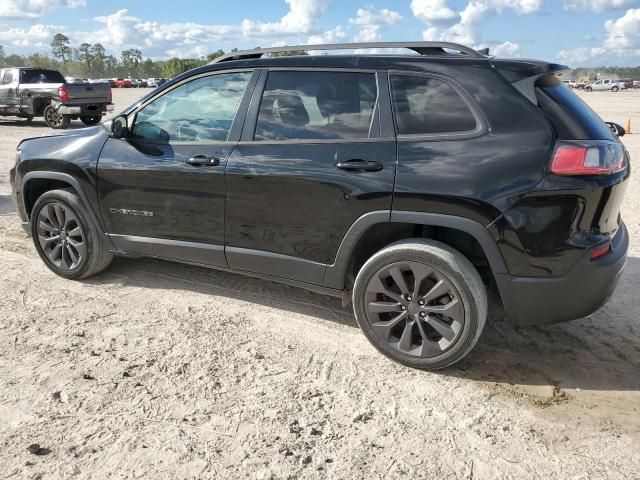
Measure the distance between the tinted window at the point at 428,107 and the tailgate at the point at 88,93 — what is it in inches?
575

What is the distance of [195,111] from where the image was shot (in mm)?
3824

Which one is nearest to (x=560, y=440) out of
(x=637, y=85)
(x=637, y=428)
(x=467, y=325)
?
(x=637, y=428)

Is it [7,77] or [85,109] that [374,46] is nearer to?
[85,109]

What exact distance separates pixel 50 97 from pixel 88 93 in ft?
3.58

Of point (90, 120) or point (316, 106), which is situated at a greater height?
point (316, 106)

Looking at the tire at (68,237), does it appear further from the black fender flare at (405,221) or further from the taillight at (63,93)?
the taillight at (63,93)

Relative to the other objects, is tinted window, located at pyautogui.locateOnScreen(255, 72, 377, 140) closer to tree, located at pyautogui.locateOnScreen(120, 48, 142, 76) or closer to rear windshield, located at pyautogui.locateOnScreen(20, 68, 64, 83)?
rear windshield, located at pyautogui.locateOnScreen(20, 68, 64, 83)

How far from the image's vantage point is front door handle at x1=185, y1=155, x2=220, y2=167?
3.60m

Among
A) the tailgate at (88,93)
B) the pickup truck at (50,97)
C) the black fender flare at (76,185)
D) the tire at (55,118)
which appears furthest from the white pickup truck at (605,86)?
the black fender flare at (76,185)

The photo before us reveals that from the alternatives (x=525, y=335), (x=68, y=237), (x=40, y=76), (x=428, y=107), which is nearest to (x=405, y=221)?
(x=428, y=107)

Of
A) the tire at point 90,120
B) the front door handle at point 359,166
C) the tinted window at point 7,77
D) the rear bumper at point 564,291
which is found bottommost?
the tire at point 90,120

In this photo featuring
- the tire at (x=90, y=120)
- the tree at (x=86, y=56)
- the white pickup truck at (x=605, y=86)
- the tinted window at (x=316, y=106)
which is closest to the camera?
the tinted window at (x=316, y=106)

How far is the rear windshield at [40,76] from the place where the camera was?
15.9 metres

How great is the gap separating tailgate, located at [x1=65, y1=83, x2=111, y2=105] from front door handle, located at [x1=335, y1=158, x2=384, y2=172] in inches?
573
